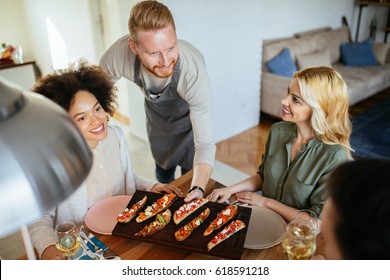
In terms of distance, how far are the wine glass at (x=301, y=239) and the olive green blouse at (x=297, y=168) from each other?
357 mm

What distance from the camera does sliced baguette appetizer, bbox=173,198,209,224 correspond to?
4.64ft

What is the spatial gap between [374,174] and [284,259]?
67cm

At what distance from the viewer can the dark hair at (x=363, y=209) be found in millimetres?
666

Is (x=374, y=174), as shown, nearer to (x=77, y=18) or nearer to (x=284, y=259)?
(x=284, y=259)

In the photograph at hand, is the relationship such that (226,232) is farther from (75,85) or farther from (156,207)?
(75,85)

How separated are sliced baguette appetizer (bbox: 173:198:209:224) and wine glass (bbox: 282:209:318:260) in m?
0.36

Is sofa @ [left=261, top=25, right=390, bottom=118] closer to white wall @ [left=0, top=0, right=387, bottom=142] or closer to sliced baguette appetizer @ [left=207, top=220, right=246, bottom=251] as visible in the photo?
white wall @ [left=0, top=0, right=387, bottom=142]

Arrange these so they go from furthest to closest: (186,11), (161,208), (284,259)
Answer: (186,11)
(161,208)
(284,259)

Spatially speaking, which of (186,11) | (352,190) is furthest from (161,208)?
(186,11)

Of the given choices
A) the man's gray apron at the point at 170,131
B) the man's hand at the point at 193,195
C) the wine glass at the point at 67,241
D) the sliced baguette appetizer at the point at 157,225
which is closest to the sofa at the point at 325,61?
the man's gray apron at the point at 170,131

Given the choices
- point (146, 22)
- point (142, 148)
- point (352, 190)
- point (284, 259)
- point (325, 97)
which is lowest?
point (142, 148)

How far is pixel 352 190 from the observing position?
2.37 feet

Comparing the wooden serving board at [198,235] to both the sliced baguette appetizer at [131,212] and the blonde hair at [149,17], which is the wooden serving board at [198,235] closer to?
the sliced baguette appetizer at [131,212]

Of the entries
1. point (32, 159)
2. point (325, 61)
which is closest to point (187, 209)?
point (32, 159)
